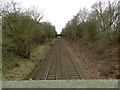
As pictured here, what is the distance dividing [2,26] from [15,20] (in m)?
1.71

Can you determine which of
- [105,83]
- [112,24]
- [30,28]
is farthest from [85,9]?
[105,83]

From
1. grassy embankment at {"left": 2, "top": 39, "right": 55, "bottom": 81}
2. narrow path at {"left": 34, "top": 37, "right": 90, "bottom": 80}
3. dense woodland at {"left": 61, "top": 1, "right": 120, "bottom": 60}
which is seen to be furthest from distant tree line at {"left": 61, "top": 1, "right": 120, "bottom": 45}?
grassy embankment at {"left": 2, "top": 39, "right": 55, "bottom": 81}

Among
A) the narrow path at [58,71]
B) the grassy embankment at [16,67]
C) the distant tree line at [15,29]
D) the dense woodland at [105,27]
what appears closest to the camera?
the narrow path at [58,71]

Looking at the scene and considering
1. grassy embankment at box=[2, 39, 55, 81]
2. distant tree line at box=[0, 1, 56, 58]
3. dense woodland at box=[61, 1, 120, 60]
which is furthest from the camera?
dense woodland at box=[61, 1, 120, 60]

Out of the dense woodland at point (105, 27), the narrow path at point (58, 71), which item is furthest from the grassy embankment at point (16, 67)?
the dense woodland at point (105, 27)

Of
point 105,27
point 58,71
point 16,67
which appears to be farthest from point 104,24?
point 16,67

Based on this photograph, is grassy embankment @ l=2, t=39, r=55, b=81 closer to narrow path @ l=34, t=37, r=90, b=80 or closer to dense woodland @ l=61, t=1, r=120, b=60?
narrow path @ l=34, t=37, r=90, b=80

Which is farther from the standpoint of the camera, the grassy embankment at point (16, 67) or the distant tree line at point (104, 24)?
the distant tree line at point (104, 24)

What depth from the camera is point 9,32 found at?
1235cm

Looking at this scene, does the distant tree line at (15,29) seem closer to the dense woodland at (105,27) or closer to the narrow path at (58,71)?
the narrow path at (58,71)

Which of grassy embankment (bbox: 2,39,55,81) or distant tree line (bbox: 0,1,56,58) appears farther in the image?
distant tree line (bbox: 0,1,56,58)

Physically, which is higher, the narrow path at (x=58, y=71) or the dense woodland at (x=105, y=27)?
the dense woodland at (x=105, y=27)

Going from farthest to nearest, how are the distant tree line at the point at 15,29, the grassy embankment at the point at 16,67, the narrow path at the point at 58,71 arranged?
the distant tree line at the point at 15,29
the grassy embankment at the point at 16,67
the narrow path at the point at 58,71

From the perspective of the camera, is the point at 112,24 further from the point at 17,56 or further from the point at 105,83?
the point at 105,83
